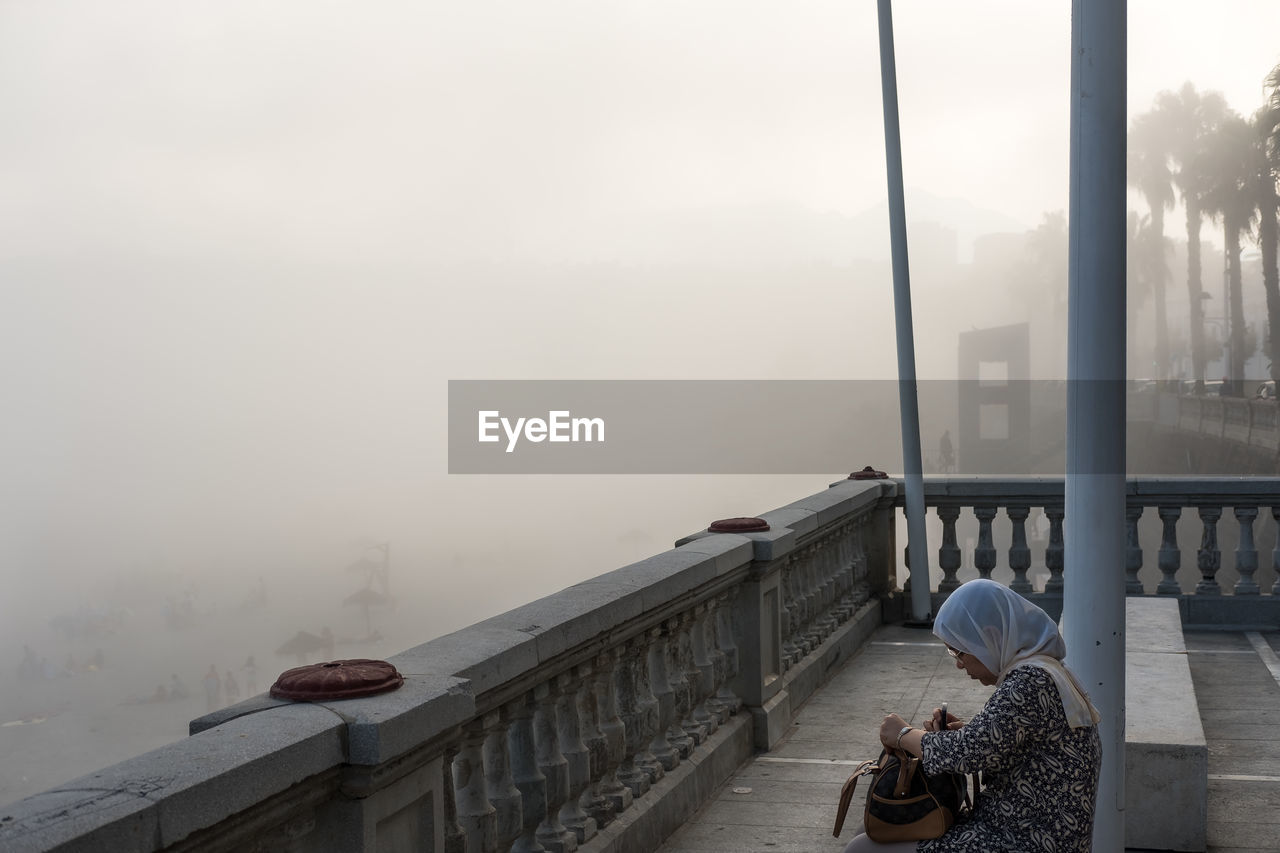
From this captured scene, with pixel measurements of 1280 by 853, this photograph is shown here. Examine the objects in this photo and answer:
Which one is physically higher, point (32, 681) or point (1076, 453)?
point (1076, 453)

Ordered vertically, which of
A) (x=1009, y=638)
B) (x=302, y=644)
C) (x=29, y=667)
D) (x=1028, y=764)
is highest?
(x=1009, y=638)

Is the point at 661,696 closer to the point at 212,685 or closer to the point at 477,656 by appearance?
the point at 477,656

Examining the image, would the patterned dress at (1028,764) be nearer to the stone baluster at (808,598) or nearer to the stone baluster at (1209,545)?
the stone baluster at (808,598)

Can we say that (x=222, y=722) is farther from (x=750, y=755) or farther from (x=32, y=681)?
(x=32, y=681)

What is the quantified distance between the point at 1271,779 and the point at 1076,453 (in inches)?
134

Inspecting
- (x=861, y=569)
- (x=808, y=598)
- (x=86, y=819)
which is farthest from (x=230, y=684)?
(x=86, y=819)

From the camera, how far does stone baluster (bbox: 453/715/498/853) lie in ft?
13.1

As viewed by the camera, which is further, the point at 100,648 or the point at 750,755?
the point at 100,648

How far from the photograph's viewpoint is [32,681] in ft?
255

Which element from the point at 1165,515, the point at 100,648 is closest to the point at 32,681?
the point at 100,648

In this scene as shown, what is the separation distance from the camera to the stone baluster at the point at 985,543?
459 inches

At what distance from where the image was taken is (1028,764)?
3432 millimetres

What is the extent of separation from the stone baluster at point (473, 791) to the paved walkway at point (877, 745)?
1856 mm

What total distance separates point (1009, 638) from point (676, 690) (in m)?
2.88
